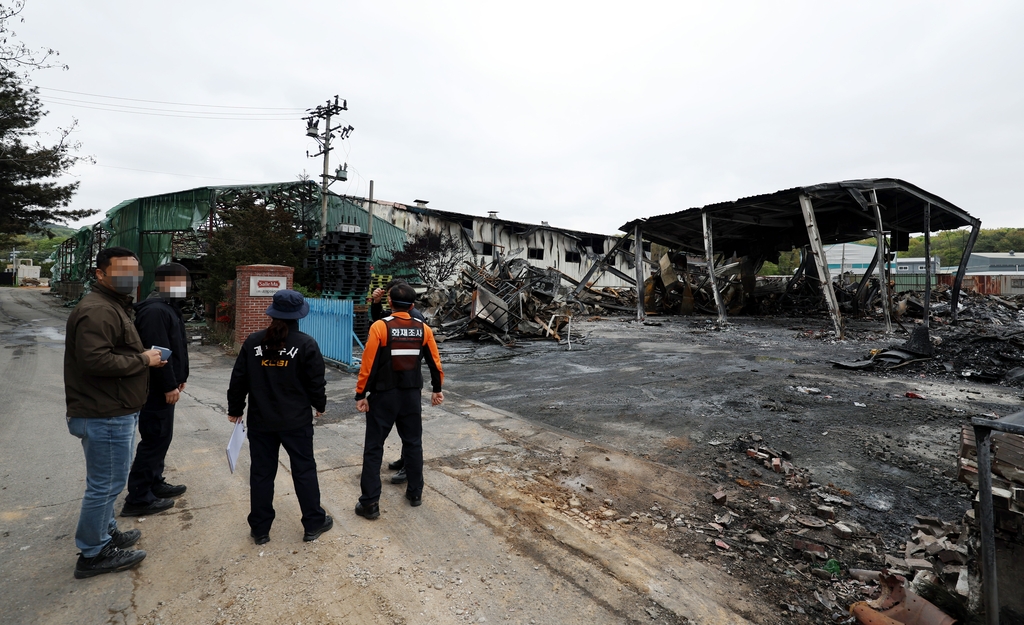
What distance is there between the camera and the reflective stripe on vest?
357cm

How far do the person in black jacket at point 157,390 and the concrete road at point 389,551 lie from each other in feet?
0.50

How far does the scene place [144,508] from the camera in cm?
331

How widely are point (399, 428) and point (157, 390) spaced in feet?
5.35

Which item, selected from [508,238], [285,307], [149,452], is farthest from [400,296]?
[508,238]

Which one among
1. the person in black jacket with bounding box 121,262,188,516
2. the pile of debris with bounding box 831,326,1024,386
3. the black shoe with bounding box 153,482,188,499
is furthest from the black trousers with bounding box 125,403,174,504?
the pile of debris with bounding box 831,326,1024,386

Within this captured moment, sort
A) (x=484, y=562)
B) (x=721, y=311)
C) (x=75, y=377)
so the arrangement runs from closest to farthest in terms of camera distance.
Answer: (x=75, y=377) → (x=484, y=562) → (x=721, y=311)

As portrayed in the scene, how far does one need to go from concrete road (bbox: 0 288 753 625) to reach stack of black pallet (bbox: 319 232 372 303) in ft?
29.2

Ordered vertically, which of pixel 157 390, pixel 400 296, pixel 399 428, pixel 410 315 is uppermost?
pixel 400 296

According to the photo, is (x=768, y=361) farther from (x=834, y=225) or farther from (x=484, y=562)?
(x=834, y=225)

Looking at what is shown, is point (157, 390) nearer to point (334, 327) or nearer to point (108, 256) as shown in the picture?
point (108, 256)

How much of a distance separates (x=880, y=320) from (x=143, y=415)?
22.4 meters

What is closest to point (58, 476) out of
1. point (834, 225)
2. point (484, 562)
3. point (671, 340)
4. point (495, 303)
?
point (484, 562)

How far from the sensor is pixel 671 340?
524 inches

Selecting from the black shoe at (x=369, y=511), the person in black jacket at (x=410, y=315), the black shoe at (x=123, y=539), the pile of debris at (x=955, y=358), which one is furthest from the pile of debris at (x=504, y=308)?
the black shoe at (x=123, y=539)
